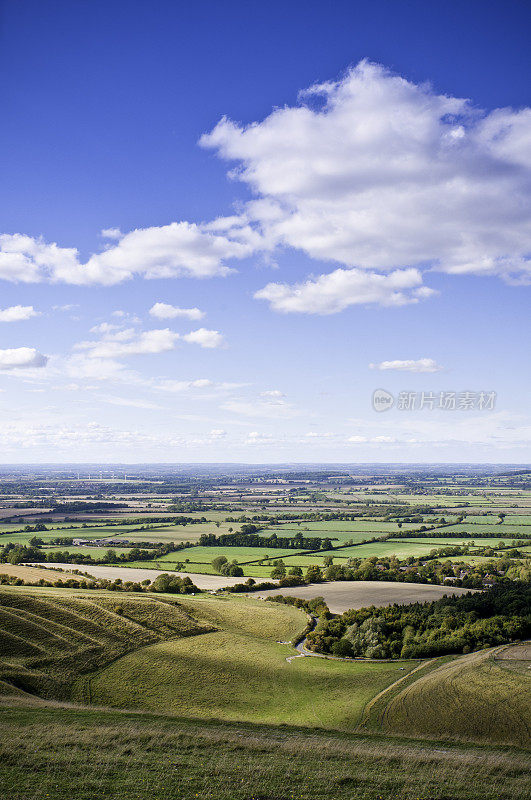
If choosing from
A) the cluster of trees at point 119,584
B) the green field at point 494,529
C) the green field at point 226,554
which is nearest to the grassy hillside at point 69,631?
the cluster of trees at point 119,584

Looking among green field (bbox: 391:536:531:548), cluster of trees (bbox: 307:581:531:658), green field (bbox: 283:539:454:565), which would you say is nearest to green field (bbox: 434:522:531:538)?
green field (bbox: 391:536:531:548)

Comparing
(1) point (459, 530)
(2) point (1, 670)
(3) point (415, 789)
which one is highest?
(3) point (415, 789)

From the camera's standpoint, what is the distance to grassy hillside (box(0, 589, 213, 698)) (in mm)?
46972

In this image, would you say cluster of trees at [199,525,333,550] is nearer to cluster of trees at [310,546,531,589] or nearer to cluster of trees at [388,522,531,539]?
cluster of trees at [310,546,531,589]

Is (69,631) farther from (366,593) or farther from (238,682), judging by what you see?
(366,593)

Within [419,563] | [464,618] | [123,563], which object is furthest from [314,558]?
[464,618]

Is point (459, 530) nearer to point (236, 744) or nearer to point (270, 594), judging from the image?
point (270, 594)

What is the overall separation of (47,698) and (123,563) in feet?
296

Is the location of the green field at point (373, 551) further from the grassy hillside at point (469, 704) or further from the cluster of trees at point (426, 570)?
the grassy hillside at point (469, 704)

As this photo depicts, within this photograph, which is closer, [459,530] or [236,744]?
[236,744]

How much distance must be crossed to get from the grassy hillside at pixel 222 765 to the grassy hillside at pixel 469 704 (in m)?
6.49

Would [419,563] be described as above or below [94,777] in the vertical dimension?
below

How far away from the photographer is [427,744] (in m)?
36.8

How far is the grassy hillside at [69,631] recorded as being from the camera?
46972 millimetres
